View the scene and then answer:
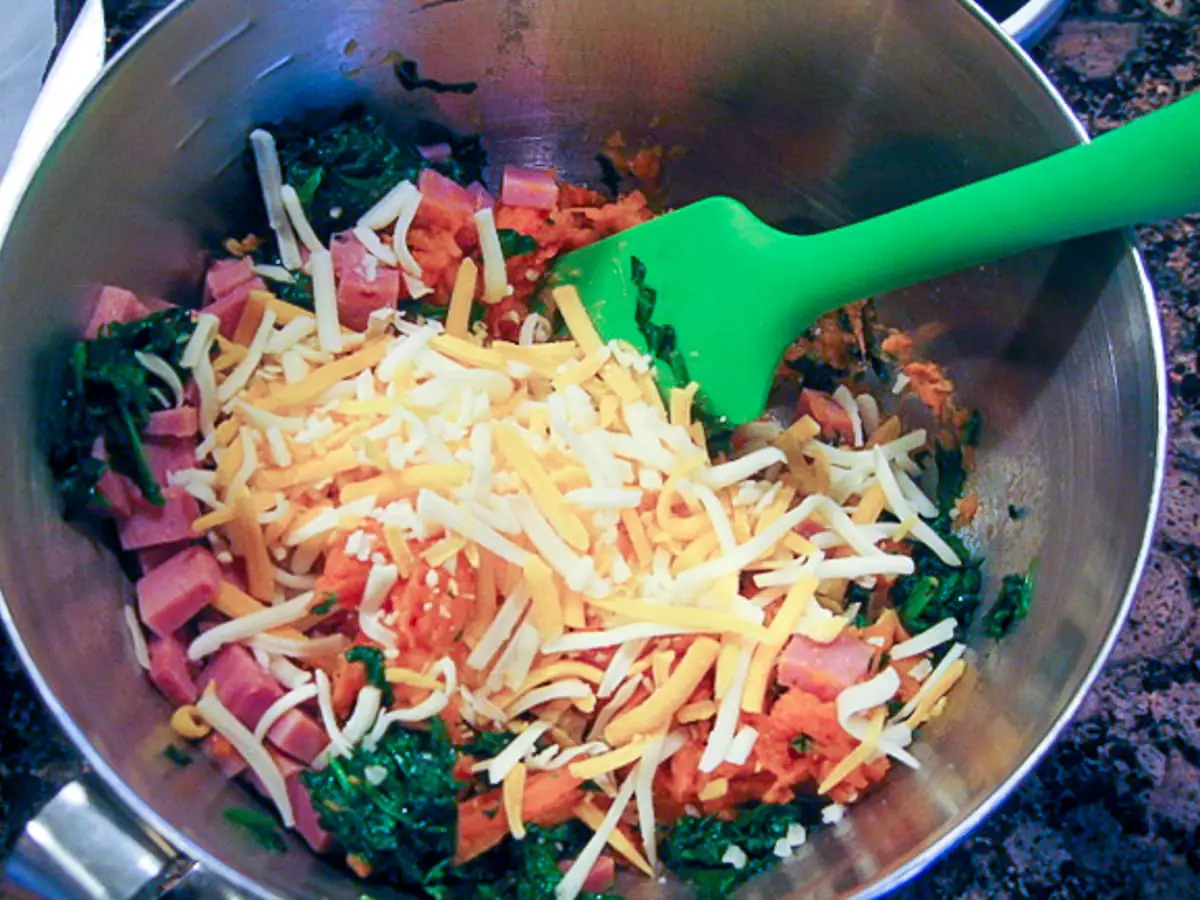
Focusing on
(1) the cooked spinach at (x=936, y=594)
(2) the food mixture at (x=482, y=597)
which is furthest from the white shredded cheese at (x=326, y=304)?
(1) the cooked spinach at (x=936, y=594)

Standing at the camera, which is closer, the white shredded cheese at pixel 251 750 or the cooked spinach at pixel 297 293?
the white shredded cheese at pixel 251 750

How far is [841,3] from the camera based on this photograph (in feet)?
4.21

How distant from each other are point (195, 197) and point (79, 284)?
0.63ft

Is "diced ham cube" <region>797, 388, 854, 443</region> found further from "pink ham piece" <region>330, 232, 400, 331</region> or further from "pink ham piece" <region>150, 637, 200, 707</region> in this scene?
"pink ham piece" <region>150, 637, 200, 707</region>

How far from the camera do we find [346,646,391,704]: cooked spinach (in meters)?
1.14

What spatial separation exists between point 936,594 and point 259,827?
760 millimetres

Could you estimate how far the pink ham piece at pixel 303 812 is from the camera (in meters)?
1.11

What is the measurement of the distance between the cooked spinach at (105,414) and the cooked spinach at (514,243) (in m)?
0.42

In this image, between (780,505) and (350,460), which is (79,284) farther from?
(780,505)

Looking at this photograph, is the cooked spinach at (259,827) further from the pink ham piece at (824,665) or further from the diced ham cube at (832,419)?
the diced ham cube at (832,419)

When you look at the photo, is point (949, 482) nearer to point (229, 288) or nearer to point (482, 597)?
point (482, 597)

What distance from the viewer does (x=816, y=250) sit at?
126 centimetres

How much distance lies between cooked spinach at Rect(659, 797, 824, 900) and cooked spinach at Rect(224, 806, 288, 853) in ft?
1.28

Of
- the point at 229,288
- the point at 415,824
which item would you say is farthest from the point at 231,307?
the point at 415,824
